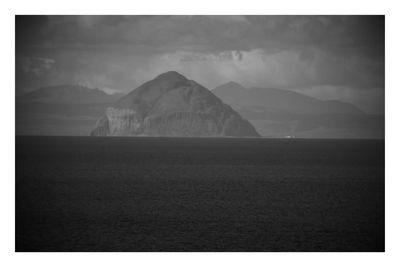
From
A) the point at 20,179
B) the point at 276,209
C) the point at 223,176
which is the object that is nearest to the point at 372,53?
the point at 223,176

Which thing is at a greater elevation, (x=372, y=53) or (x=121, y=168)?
(x=372, y=53)

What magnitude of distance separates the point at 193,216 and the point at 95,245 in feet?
36.2

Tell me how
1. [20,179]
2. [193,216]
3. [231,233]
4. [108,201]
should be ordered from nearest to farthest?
[231,233] < [193,216] < [108,201] < [20,179]

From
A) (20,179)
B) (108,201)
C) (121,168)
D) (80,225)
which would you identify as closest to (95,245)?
(80,225)

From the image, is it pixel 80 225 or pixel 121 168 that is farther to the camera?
pixel 121 168

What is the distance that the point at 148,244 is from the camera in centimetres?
3525
